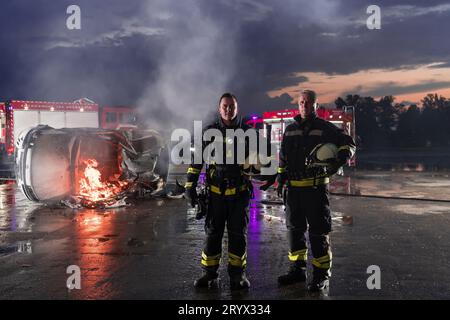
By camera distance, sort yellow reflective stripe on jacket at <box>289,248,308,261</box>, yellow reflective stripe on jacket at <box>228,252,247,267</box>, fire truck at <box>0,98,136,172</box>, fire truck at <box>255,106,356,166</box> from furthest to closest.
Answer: fire truck at <box>0,98,136,172</box> → fire truck at <box>255,106,356,166</box> → yellow reflective stripe on jacket at <box>289,248,308,261</box> → yellow reflective stripe on jacket at <box>228,252,247,267</box>

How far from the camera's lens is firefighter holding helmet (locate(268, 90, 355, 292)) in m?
4.27

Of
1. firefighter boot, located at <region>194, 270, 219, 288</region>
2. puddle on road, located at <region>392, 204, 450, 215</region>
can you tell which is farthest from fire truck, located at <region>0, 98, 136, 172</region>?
firefighter boot, located at <region>194, 270, 219, 288</region>

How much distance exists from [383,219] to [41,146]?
666cm

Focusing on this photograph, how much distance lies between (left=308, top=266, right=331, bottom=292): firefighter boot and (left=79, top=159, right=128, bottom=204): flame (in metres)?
6.19

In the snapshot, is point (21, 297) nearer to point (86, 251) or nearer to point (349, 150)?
point (86, 251)

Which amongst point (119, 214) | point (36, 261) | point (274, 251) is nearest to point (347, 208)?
point (274, 251)

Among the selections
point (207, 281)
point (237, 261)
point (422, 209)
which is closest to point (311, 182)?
point (237, 261)

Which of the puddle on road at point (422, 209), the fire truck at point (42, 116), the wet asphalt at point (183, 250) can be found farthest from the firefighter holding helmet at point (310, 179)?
the fire truck at point (42, 116)

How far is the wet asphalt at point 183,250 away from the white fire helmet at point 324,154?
1179mm

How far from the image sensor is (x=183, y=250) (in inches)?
226

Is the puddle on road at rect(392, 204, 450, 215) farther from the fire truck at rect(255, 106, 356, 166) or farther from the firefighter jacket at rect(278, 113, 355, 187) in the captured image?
the fire truck at rect(255, 106, 356, 166)

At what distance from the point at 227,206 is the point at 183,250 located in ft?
5.46

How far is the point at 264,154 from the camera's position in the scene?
4.46 metres

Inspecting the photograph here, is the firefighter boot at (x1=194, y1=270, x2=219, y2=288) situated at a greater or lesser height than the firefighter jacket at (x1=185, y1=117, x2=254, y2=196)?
lesser
